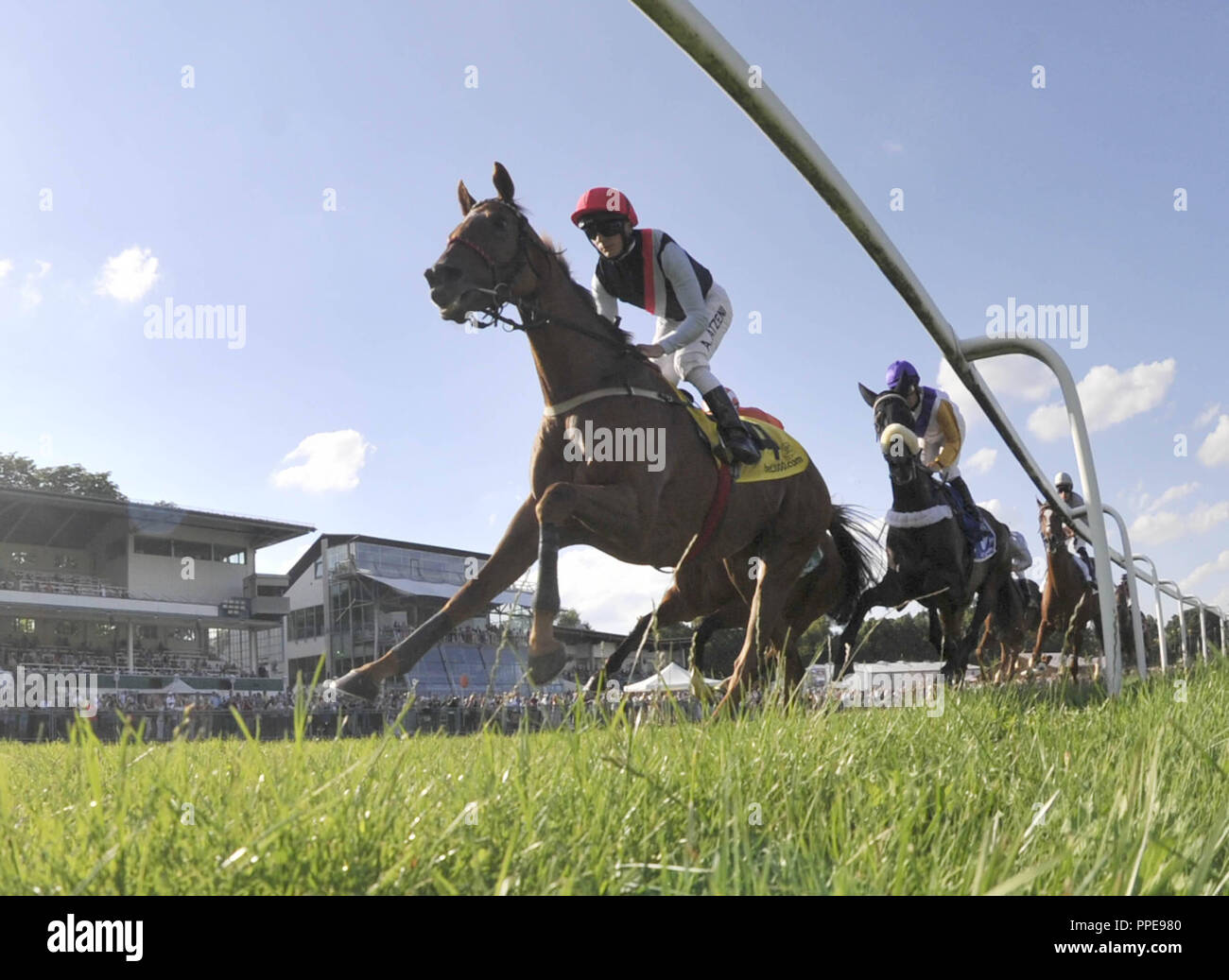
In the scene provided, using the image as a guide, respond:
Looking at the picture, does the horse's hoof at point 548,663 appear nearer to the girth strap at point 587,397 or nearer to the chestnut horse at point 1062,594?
the girth strap at point 587,397

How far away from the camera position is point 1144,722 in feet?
10.4

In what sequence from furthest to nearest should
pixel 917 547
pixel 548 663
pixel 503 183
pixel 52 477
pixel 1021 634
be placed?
pixel 52 477
pixel 1021 634
pixel 917 547
pixel 503 183
pixel 548 663

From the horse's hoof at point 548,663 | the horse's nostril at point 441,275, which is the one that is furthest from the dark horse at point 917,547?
the horse's nostril at point 441,275

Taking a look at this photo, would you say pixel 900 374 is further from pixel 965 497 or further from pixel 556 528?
pixel 556 528

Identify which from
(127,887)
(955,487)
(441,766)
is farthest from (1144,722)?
(955,487)

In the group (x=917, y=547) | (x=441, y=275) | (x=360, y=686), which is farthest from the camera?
(x=917, y=547)

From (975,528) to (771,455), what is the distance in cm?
301

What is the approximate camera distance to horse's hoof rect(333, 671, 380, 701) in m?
2.86

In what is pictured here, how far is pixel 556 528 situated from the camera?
3.26 m

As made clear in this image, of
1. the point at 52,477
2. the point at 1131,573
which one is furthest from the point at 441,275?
the point at 52,477

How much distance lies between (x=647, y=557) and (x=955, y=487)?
429cm

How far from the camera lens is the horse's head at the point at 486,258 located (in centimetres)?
320

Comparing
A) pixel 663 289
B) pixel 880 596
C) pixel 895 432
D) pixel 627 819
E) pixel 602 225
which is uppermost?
pixel 602 225

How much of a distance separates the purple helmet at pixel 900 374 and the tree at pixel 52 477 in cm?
3507
